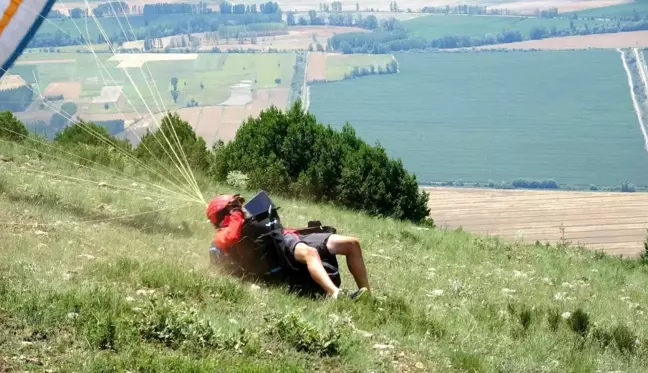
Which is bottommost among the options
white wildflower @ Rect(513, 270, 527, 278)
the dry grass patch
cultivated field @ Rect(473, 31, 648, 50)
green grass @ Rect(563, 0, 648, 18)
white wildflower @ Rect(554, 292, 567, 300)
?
cultivated field @ Rect(473, 31, 648, 50)

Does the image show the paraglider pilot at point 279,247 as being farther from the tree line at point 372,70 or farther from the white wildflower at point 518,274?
the tree line at point 372,70

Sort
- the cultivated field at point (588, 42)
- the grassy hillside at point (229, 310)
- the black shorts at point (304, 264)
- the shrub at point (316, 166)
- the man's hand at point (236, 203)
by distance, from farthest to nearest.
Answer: the cultivated field at point (588, 42) → the shrub at point (316, 166) → the man's hand at point (236, 203) → the black shorts at point (304, 264) → the grassy hillside at point (229, 310)

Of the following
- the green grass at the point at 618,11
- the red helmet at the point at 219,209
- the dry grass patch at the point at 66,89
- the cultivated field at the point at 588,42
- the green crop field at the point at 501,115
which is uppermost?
the dry grass patch at the point at 66,89

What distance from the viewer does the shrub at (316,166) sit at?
2927cm

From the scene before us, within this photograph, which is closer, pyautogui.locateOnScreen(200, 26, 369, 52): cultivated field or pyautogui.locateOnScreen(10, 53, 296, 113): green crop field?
pyautogui.locateOnScreen(10, 53, 296, 113): green crop field

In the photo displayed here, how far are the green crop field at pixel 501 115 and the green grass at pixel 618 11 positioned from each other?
20.3 metres

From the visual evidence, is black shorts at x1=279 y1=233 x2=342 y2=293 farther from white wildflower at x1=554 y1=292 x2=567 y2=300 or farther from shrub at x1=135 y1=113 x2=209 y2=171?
shrub at x1=135 y1=113 x2=209 y2=171

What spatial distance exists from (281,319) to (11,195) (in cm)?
586

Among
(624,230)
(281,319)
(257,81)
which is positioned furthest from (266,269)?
(257,81)

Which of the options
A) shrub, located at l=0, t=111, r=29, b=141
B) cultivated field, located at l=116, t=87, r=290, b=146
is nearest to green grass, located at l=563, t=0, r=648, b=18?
cultivated field, located at l=116, t=87, r=290, b=146

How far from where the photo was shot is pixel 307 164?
30.9 meters

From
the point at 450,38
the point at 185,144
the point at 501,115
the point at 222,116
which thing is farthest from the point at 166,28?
the point at 450,38

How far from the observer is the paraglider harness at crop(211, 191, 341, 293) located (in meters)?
8.25

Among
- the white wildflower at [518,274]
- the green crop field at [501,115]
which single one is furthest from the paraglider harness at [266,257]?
the green crop field at [501,115]
